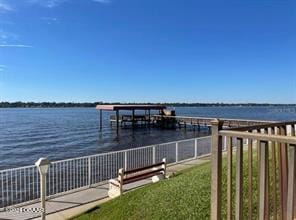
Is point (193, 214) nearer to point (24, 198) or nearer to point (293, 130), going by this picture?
point (293, 130)

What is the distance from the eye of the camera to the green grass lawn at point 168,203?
249 inches

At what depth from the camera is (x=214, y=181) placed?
11.2ft

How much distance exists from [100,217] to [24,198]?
7516 mm

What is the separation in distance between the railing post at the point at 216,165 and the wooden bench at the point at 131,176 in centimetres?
626

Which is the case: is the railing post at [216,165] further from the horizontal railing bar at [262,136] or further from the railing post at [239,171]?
the railing post at [239,171]

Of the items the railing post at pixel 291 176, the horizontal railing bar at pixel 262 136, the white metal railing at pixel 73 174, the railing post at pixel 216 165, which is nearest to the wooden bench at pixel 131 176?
the white metal railing at pixel 73 174

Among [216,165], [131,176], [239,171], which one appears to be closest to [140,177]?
[131,176]

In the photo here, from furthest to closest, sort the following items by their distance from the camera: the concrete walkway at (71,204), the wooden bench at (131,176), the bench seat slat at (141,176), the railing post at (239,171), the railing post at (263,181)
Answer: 1. the bench seat slat at (141,176)
2. the wooden bench at (131,176)
3. the concrete walkway at (71,204)
4. the railing post at (239,171)
5. the railing post at (263,181)

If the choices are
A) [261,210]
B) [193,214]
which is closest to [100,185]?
[193,214]

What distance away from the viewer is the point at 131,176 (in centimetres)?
1044

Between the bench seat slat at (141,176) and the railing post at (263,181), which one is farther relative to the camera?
the bench seat slat at (141,176)

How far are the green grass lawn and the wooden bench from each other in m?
1.25

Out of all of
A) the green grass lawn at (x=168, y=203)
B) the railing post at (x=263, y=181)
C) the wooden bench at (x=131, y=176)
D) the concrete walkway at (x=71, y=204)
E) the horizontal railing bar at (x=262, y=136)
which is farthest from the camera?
the wooden bench at (x=131, y=176)

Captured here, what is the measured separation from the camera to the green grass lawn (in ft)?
20.8
